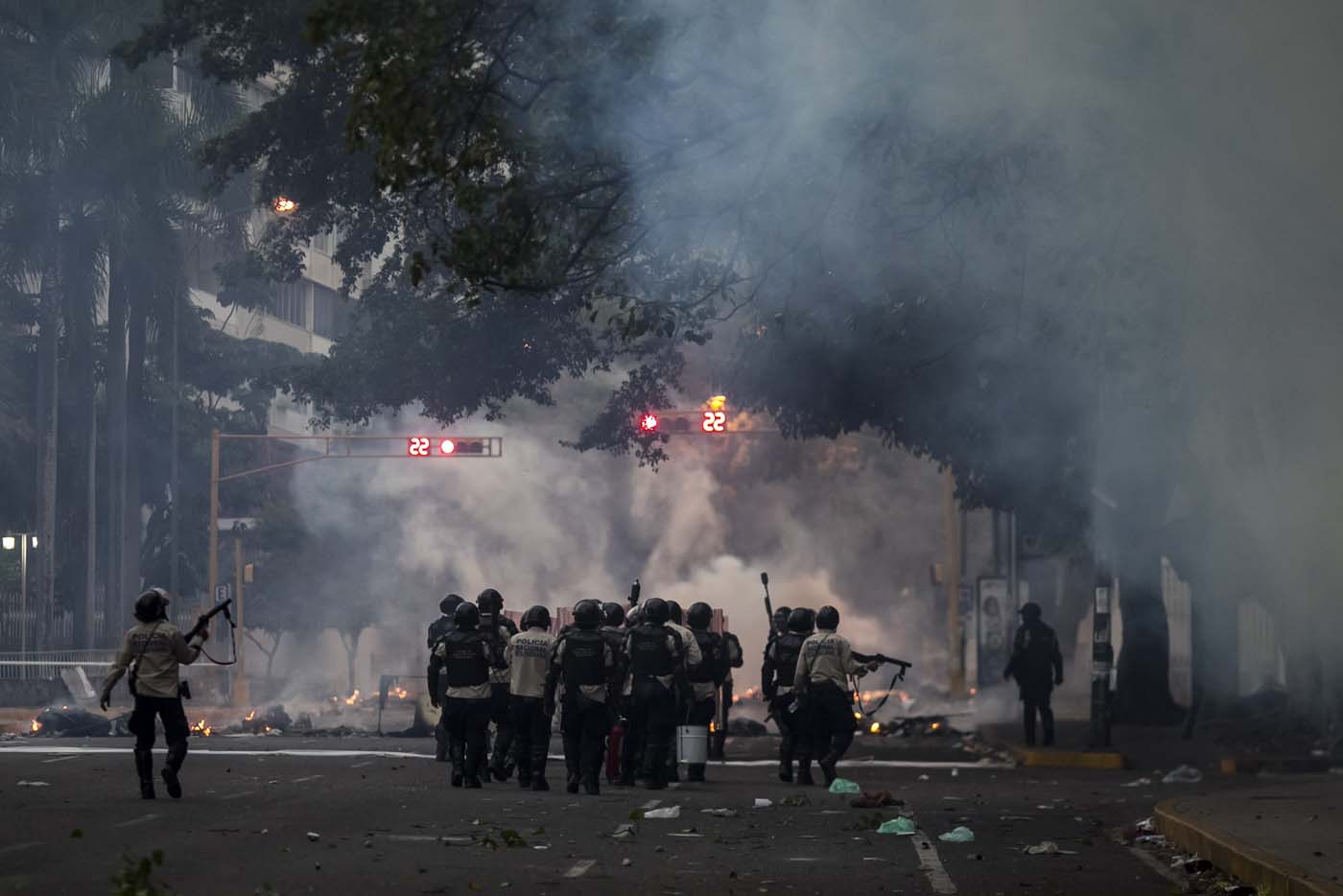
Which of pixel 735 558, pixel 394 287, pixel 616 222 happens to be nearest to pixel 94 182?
pixel 394 287

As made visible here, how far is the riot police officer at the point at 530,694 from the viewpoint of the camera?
1761 cm

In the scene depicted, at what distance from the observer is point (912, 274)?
824 inches

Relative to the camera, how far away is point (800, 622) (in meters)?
19.1

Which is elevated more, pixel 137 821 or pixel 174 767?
pixel 174 767

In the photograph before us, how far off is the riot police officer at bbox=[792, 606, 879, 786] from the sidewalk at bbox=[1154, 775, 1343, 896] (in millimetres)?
3500

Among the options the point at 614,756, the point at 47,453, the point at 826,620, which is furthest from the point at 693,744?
the point at 47,453

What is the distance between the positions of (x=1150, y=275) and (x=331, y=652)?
2119 inches

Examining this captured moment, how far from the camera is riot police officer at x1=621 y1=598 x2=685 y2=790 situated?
1777cm

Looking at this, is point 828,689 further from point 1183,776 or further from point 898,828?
point 898,828

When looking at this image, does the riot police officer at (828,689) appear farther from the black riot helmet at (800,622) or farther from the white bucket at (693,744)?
the white bucket at (693,744)

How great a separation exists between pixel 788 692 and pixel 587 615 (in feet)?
9.29

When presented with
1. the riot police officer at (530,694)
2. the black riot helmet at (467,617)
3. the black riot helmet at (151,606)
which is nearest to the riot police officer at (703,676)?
the riot police officer at (530,694)

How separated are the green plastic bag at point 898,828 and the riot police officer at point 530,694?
170 inches

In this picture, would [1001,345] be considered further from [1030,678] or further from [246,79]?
[246,79]
